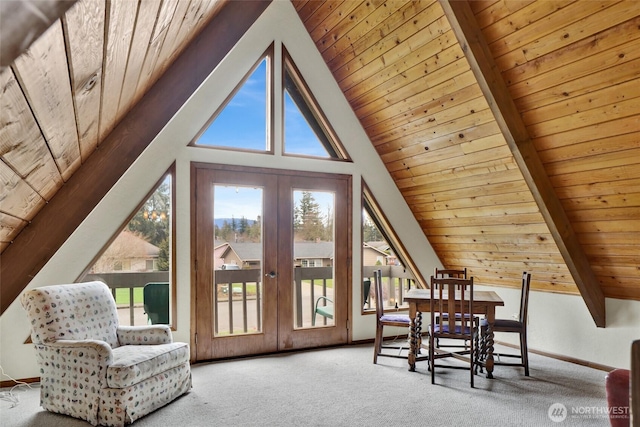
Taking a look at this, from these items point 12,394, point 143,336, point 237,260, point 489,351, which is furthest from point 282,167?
point 12,394

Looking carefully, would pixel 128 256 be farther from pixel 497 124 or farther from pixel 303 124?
pixel 497 124

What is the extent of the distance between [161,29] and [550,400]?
373cm

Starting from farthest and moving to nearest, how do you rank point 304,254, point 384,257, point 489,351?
1. point 384,257
2. point 304,254
3. point 489,351

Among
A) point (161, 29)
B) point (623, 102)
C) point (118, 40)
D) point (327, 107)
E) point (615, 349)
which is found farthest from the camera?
point (327, 107)

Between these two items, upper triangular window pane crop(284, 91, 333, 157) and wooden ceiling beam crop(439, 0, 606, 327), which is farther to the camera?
upper triangular window pane crop(284, 91, 333, 157)

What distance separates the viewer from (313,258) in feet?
15.9

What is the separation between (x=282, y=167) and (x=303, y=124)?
63 centimetres

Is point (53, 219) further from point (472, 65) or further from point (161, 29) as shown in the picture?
point (472, 65)

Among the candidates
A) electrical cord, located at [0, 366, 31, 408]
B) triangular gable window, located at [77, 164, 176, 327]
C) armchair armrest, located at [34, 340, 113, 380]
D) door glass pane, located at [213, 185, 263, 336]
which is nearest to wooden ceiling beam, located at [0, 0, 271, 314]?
armchair armrest, located at [34, 340, 113, 380]

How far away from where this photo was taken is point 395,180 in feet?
17.2

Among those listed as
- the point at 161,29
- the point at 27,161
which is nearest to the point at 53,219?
the point at 27,161

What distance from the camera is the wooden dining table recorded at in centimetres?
371

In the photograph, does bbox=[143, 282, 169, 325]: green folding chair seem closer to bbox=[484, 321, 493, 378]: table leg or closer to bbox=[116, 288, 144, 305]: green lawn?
bbox=[116, 288, 144, 305]: green lawn

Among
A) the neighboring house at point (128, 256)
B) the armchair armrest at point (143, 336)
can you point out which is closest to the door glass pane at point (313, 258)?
the neighboring house at point (128, 256)
